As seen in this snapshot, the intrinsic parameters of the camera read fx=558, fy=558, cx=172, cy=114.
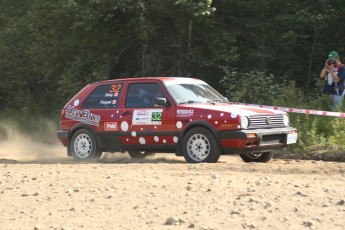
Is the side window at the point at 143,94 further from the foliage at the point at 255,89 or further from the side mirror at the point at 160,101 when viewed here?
the foliage at the point at 255,89

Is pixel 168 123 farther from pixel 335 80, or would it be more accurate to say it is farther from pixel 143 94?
pixel 335 80

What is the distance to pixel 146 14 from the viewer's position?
18000 mm

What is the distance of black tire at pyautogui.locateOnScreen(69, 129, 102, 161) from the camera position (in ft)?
37.0

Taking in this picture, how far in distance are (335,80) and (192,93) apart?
4.32 metres

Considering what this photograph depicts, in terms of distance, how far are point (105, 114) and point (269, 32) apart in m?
8.16

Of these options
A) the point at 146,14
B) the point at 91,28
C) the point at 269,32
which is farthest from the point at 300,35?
the point at 91,28

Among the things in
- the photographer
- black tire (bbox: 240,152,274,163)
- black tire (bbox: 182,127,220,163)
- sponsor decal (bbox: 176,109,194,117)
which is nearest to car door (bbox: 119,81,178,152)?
sponsor decal (bbox: 176,109,194,117)

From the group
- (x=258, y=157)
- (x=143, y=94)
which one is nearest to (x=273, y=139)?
(x=258, y=157)

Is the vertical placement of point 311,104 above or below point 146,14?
below

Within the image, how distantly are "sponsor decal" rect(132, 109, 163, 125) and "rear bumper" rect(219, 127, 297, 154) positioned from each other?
1358 millimetres

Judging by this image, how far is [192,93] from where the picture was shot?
418 inches

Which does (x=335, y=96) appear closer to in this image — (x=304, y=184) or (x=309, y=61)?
(x=309, y=61)

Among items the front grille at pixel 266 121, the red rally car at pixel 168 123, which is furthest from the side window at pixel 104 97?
the front grille at pixel 266 121

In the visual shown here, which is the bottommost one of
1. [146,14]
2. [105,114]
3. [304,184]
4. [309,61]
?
[304,184]
